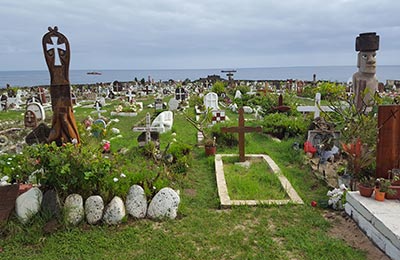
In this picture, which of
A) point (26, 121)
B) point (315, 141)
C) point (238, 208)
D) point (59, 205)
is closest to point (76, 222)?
point (59, 205)

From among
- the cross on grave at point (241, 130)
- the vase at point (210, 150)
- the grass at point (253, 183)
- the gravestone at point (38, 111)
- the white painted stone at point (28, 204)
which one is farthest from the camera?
the gravestone at point (38, 111)

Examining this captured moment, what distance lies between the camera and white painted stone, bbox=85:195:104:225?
14.0 feet

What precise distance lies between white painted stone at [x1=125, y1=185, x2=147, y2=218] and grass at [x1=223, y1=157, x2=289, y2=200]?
152cm

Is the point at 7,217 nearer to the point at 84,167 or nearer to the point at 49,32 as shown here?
the point at 84,167

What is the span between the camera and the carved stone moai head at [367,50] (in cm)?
943

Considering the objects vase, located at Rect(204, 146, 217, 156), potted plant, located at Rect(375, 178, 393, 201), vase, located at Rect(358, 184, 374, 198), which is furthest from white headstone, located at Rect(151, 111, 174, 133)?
potted plant, located at Rect(375, 178, 393, 201)

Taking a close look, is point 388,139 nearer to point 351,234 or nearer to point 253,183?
point 351,234

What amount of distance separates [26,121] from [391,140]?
33.3ft

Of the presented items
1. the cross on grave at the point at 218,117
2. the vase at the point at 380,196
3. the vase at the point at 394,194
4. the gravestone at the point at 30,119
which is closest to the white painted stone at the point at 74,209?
the vase at the point at 380,196

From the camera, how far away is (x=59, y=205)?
422cm

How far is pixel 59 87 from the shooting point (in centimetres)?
654

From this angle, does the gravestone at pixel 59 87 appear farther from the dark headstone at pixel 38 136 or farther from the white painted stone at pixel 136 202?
the white painted stone at pixel 136 202

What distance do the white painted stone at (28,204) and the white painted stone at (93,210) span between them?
62cm

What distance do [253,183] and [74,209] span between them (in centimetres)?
304
